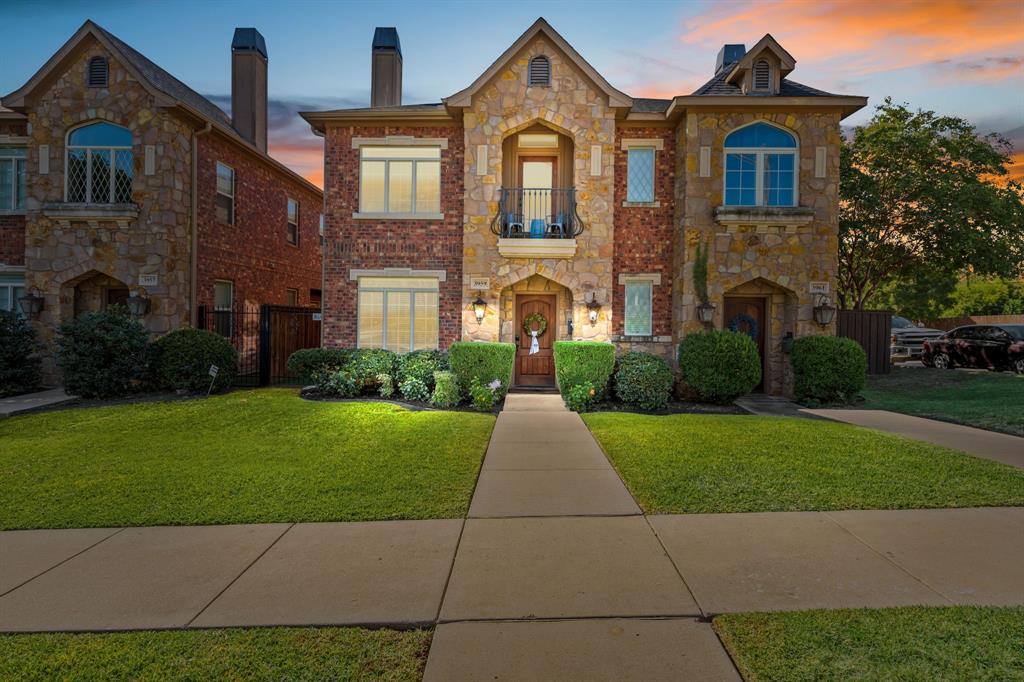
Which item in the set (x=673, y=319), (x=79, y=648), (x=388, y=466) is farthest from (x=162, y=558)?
(x=673, y=319)

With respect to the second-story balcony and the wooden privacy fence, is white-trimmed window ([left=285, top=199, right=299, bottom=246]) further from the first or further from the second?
the wooden privacy fence

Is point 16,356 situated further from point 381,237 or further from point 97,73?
point 381,237

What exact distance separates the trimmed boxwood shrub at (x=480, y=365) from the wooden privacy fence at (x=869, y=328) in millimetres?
10770

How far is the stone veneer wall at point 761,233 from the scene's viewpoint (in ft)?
41.9

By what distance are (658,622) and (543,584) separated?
801 millimetres

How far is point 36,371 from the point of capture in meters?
12.9

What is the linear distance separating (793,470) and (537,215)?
916cm

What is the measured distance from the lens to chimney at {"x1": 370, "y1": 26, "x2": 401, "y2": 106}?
50.1 feet

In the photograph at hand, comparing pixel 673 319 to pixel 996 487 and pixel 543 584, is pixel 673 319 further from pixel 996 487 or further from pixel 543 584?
pixel 543 584

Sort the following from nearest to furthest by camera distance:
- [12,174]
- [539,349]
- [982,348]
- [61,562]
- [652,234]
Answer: [61,562]
[652,234]
[12,174]
[539,349]
[982,348]

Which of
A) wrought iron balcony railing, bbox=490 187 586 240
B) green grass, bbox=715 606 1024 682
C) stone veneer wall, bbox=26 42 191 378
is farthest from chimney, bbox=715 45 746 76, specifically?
green grass, bbox=715 606 1024 682

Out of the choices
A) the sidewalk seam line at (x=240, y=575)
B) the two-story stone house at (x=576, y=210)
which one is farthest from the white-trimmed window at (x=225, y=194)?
the sidewalk seam line at (x=240, y=575)

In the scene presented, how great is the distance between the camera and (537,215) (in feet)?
45.2

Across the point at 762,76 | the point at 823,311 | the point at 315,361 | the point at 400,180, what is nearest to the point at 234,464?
the point at 315,361
